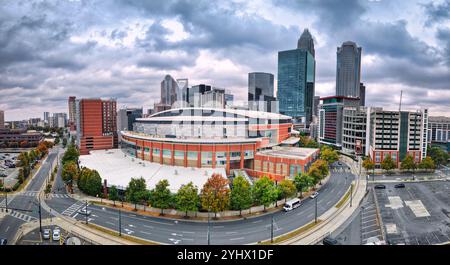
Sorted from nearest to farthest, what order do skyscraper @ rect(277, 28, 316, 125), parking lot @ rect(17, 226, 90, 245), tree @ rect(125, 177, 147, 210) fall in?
1. parking lot @ rect(17, 226, 90, 245)
2. tree @ rect(125, 177, 147, 210)
3. skyscraper @ rect(277, 28, 316, 125)

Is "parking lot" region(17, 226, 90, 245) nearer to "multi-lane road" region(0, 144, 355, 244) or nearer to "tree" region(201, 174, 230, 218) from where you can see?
"multi-lane road" region(0, 144, 355, 244)

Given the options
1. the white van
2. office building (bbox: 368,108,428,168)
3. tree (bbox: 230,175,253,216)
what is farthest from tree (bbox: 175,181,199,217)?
office building (bbox: 368,108,428,168)

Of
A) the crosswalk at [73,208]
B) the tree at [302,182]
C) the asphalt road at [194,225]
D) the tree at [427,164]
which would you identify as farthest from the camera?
the tree at [427,164]

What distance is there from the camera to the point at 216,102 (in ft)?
374

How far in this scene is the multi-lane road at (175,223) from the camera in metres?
19.0

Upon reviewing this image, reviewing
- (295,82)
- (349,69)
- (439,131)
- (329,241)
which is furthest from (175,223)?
(349,69)

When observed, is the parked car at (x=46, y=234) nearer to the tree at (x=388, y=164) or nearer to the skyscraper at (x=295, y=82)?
the tree at (x=388, y=164)

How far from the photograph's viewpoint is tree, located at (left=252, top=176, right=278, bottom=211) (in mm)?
23577

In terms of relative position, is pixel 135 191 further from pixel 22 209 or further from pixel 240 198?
pixel 22 209

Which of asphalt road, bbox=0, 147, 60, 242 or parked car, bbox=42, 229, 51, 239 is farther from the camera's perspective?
asphalt road, bbox=0, 147, 60, 242

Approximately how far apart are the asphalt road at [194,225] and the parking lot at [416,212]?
529 centimetres

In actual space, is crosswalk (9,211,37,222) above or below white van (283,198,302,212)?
below

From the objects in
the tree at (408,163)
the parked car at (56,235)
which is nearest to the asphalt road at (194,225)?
the parked car at (56,235)

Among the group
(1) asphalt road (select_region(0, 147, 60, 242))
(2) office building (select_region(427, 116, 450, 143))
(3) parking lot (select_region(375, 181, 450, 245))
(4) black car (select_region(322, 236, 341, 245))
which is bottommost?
(1) asphalt road (select_region(0, 147, 60, 242))
